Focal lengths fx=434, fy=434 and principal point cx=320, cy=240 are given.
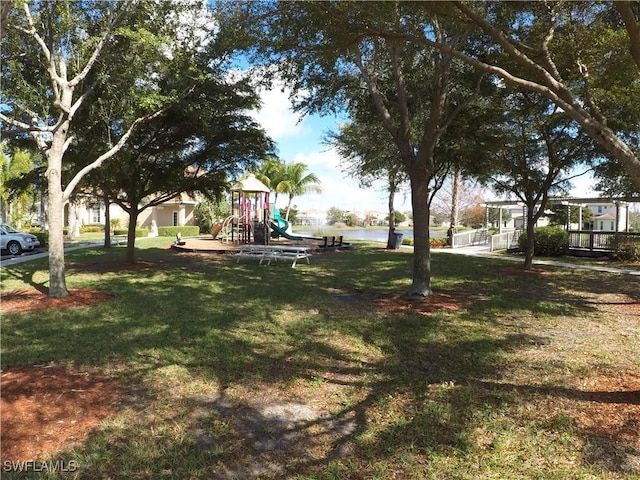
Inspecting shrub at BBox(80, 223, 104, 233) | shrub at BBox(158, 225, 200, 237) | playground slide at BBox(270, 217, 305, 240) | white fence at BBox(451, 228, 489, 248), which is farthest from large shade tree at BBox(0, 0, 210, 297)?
shrub at BBox(80, 223, 104, 233)

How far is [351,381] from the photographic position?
16.0ft

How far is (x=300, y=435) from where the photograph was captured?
12.2ft

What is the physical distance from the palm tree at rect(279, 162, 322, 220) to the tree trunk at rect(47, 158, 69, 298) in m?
31.8

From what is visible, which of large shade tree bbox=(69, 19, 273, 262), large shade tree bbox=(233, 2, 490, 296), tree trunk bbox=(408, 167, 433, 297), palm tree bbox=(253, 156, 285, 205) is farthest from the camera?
palm tree bbox=(253, 156, 285, 205)

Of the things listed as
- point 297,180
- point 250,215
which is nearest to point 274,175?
point 297,180

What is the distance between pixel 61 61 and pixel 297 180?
32.4m

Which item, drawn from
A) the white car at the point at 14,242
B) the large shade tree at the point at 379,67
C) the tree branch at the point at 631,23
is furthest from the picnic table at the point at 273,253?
the tree branch at the point at 631,23

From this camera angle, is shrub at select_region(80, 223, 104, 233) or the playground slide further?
shrub at select_region(80, 223, 104, 233)

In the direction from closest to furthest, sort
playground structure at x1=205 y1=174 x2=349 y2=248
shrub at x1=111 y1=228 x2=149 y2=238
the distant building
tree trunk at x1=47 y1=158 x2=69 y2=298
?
tree trunk at x1=47 y1=158 x2=69 y2=298 < the distant building < playground structure at x1=205 y1=174 x2=349 y2=248 < shrub at x1=111 y1=228 x2=149 y2=238

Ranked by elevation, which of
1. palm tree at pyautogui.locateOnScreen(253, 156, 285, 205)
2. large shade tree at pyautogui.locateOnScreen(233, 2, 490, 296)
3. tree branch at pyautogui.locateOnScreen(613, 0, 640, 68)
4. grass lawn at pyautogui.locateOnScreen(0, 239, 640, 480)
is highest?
palm tree at pyautogui.locateOnScreen(253, 156, 285, 205)

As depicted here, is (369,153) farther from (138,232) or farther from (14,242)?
(138,232)

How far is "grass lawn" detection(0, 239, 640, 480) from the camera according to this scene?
131 inches

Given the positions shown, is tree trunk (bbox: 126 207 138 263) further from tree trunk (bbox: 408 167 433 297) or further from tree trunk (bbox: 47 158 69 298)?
tree trunk (bbox: 408 167 433 297)

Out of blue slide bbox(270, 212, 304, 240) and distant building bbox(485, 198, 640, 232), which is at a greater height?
distant building bbox(485, 198, 640, 232)
